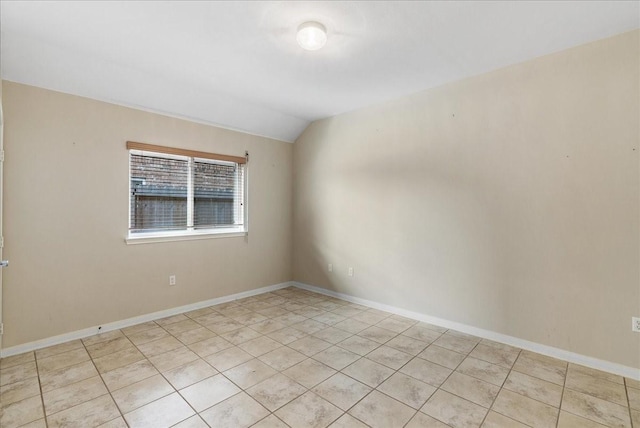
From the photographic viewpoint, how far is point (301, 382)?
2.24m

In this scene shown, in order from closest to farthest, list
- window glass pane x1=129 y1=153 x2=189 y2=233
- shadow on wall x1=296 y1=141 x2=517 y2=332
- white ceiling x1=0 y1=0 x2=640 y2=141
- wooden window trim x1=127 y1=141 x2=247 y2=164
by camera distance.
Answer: white ceiling x1=0 y1=0 x2=640 y2=141, shadow on wall x1=296 y1=141 x2=517 y2=332, wooden window trim x1=127 y1=141 x2=247 y2=164, window glass pane x1=129 y1=153 x2=189 y2=233

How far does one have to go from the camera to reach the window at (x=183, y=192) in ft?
11.1

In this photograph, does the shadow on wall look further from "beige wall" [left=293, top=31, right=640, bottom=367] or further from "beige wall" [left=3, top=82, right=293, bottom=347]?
"beige wall" [left=3, top=82, right=293, bottom=347]

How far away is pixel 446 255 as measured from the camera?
325cm

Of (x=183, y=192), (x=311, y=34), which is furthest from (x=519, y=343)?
(x=183, y=192)

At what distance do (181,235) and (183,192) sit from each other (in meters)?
0.53

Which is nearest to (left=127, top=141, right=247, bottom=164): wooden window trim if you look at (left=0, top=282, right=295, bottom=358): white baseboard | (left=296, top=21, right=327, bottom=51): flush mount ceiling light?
(left=0, top=282, right=295, bottom=358): white baseboard

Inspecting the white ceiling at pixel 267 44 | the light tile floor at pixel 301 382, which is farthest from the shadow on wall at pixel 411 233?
the white ceiling at pixel 267 44

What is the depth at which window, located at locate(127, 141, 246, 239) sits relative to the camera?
11.1ft

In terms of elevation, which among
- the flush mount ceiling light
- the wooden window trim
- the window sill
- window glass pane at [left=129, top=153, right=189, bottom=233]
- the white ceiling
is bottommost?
the window sill

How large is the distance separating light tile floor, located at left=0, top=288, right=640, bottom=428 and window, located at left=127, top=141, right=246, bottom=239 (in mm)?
1184

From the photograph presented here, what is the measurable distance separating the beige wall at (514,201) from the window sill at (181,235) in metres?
1.62

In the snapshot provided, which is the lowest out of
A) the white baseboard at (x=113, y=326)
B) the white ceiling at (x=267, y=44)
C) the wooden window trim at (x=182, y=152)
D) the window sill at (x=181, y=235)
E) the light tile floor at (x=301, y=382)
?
the light tile floor at (x=301, y=382)

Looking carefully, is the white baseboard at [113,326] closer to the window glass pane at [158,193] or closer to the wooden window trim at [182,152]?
the window glass pane at [158,193]
